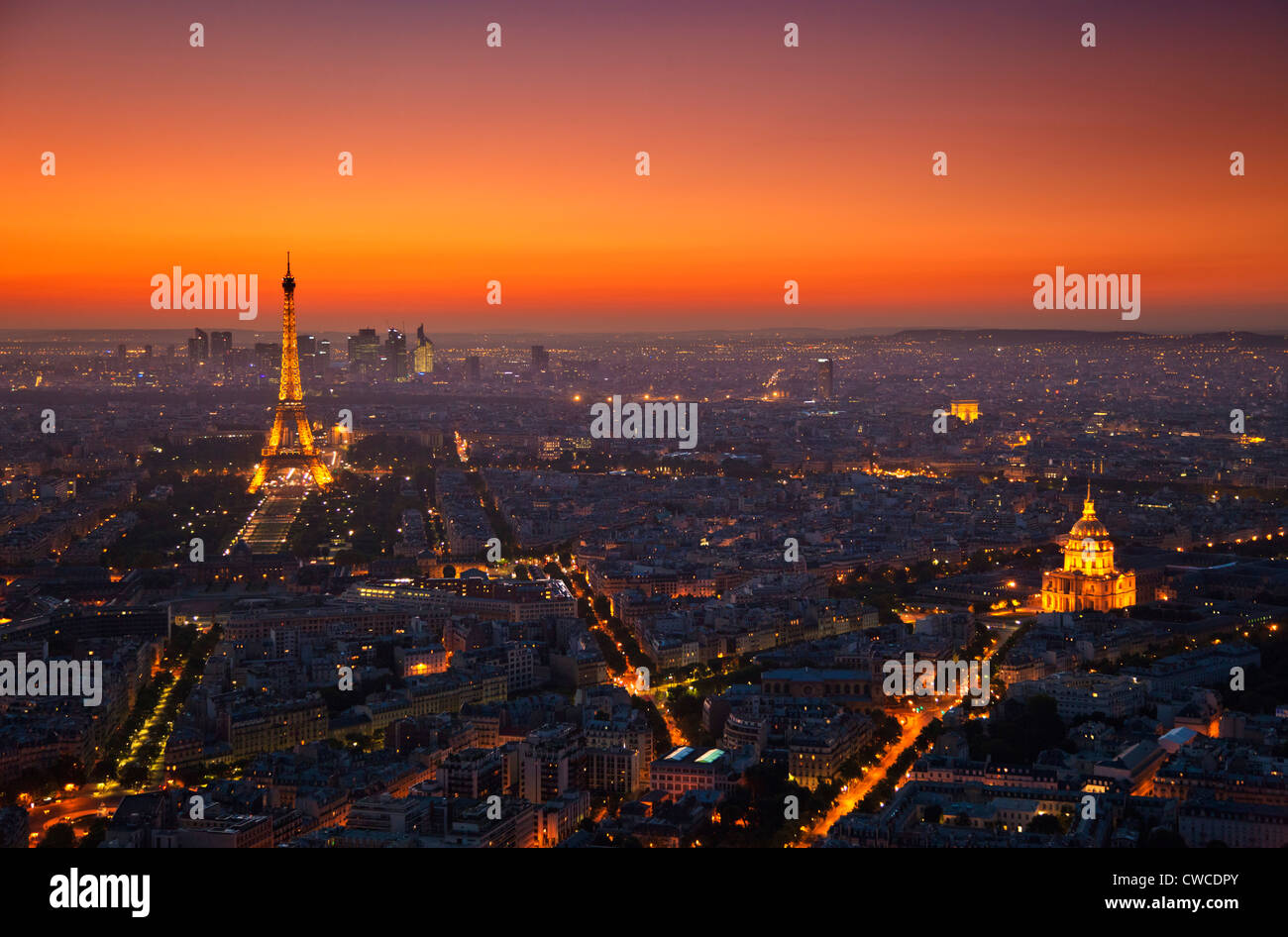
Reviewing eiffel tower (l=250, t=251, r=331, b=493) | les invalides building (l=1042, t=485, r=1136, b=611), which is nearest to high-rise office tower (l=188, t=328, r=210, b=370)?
eiffel tower (l=250, t=251, r=331, b=493)

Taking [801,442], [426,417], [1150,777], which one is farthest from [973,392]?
[1150,777]

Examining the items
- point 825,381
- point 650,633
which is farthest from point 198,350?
point 650,633

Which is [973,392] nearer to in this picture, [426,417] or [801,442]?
[801,442]

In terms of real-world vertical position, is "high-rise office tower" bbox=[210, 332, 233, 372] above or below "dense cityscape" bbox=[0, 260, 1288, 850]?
above

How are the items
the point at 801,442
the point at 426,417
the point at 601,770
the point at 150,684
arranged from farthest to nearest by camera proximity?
the point at 426,417 < the point at 801,442 < the point at 150,684 < the point at 601,770

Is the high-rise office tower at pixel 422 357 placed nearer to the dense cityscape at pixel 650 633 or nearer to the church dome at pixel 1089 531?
the dense cityscape at pixel 650 633

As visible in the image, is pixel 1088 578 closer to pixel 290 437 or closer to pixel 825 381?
pixel 290 437

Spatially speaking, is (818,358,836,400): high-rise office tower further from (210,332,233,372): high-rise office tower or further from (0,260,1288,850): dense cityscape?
(210,332,233,372): high-rise office tower
